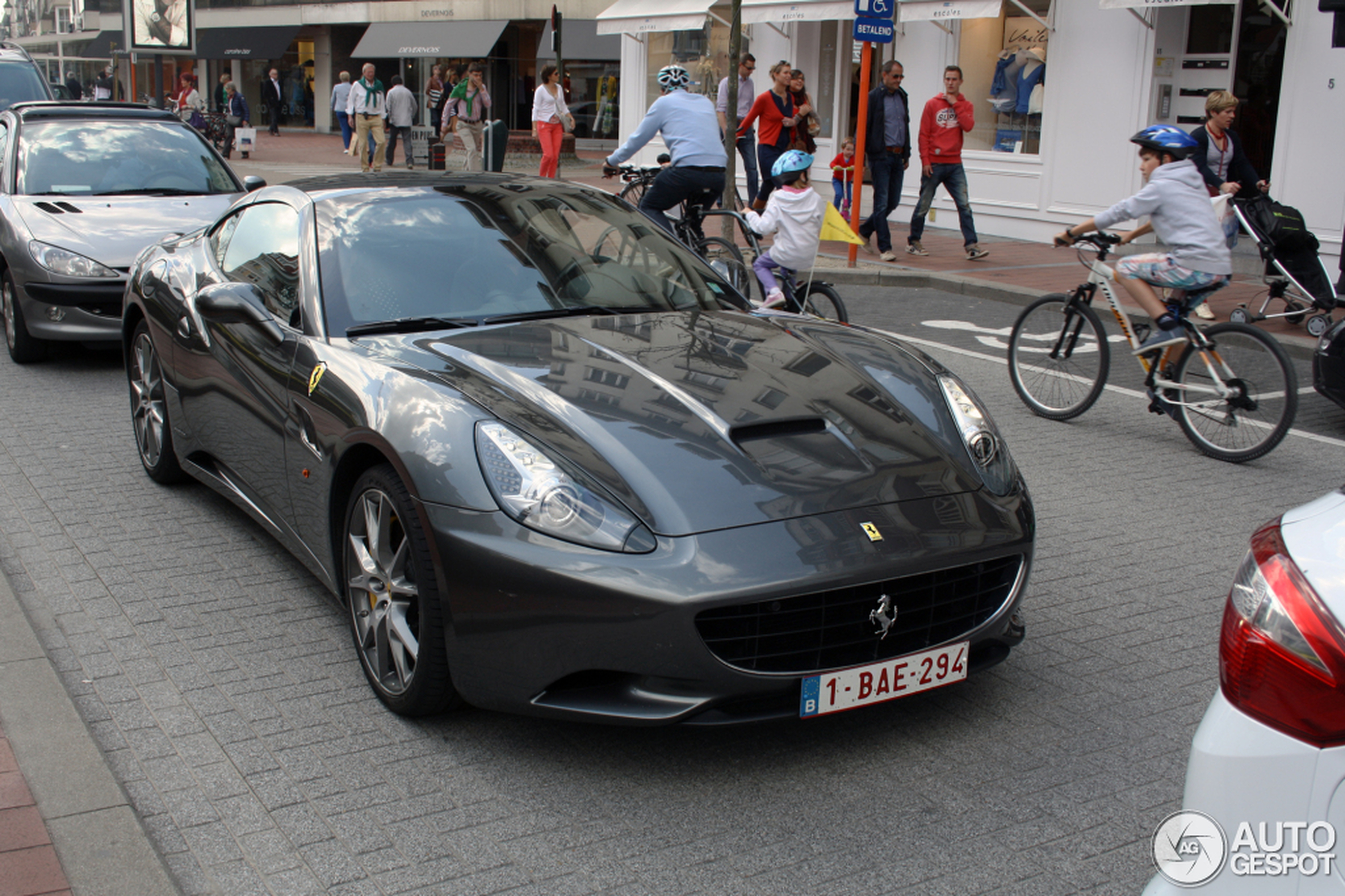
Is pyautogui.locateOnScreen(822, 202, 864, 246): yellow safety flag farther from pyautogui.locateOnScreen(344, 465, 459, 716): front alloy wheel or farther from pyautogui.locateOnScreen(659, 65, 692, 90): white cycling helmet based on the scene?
pyautogui.locateOnScreen(344, 465, 459, 716): front alloy wheel

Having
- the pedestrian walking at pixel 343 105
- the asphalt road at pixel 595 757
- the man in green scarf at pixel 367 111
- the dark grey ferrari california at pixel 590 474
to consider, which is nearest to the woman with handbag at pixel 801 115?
the asphalt road at pixel 595 757

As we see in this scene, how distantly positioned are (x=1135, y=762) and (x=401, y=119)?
25421 mm

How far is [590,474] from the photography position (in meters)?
3.29

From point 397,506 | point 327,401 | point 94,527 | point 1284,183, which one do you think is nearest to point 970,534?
point 397,506

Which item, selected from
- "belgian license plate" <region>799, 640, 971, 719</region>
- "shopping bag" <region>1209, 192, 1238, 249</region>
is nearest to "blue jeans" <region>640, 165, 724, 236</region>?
"shopping bag" <region>1209, 192, 1238, 249</region>

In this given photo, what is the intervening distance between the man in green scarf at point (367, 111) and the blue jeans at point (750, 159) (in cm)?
1041

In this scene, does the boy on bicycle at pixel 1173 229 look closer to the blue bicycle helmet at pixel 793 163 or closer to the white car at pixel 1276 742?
the blue bicycle helmet at pixel 793 163

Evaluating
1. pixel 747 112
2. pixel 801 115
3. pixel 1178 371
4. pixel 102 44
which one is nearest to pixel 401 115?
pixel 747 112

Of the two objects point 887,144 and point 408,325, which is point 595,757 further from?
point 887,144

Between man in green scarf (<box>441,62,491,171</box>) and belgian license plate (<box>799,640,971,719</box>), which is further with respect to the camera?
man in green scarf (<box>441,62,491,171</box>)

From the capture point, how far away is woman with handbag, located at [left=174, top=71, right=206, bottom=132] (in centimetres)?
Answer: 3089

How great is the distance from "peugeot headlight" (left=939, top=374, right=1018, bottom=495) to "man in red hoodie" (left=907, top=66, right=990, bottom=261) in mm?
10265

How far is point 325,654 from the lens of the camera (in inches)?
161

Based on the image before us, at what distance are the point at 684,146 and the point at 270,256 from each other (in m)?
6.16
